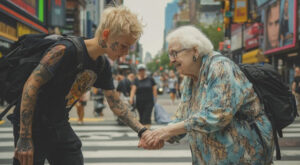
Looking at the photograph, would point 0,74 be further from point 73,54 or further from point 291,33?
point 291,33

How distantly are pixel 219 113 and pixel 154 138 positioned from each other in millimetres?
778

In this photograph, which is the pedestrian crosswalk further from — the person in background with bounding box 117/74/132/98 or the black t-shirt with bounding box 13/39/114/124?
the black t-shirt with bounding box 13/39/114/124

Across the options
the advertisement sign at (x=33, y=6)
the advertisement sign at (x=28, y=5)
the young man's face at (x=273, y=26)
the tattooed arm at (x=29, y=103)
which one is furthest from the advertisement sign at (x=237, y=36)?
the tattooed arm at (x=29, y=103)

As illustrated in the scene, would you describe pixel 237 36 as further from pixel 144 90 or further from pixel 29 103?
pixel 29 103

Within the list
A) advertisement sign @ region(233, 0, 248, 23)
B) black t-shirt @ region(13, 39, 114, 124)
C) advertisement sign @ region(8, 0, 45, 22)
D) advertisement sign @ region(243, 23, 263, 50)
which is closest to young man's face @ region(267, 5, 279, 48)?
advertisement sign @ region(243, 23, 263, 50)

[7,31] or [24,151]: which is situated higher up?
[7,31]

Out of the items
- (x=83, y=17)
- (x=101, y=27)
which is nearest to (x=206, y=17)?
(x=83, y=17)

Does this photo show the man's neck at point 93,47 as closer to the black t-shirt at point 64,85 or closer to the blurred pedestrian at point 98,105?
the black t-shirt at point 64,85

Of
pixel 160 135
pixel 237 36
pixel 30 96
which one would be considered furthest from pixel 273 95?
pixel 237 36

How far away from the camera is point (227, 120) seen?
2623 mm

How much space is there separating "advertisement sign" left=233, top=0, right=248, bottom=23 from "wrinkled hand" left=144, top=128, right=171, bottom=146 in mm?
24738

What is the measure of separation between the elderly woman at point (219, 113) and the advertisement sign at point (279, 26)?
27.3 m

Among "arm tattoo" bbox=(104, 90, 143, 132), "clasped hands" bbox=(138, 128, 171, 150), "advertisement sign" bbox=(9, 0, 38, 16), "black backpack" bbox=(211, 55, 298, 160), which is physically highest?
"advertisement sign" bbox=(9, 0, 38, 16)

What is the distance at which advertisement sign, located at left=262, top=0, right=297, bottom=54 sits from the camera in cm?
2894
